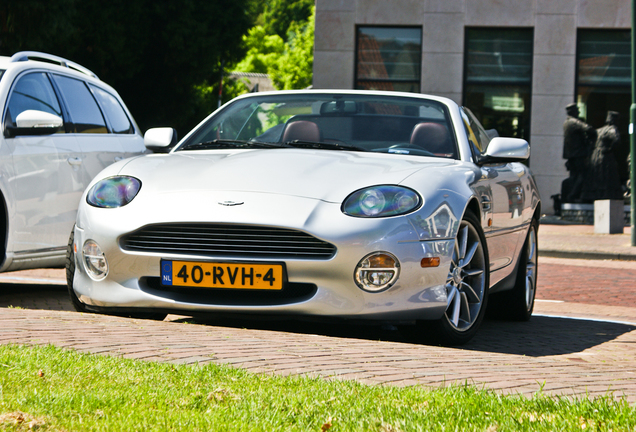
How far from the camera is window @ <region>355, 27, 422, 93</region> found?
24.2 metres

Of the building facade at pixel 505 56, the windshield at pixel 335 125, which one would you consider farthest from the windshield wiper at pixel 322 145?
the building facade at pixel 505 56

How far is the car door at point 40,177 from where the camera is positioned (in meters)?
5.93

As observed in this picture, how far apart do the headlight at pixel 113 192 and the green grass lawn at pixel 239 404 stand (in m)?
1.37

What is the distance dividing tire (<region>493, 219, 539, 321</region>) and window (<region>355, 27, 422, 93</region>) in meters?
17.9

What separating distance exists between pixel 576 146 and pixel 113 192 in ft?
59.4

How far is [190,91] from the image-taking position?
27.3 meters

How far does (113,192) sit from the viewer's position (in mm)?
4719

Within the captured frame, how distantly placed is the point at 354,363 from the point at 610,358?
1.85 m

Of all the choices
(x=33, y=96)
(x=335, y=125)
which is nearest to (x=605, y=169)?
(x=335, y=125)

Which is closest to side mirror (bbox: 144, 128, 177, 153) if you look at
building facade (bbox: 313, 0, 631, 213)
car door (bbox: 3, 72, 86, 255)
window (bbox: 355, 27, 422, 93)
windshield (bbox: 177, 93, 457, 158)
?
windshield (bbox: 177, 93, 457, 158)

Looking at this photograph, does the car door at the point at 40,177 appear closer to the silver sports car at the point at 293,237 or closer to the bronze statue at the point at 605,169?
the silver sports car at the point at 293,237

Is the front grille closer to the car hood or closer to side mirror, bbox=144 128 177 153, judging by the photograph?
the car hood

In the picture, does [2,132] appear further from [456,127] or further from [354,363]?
[354,363]

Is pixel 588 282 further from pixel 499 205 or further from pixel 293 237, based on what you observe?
pixel 293 237
